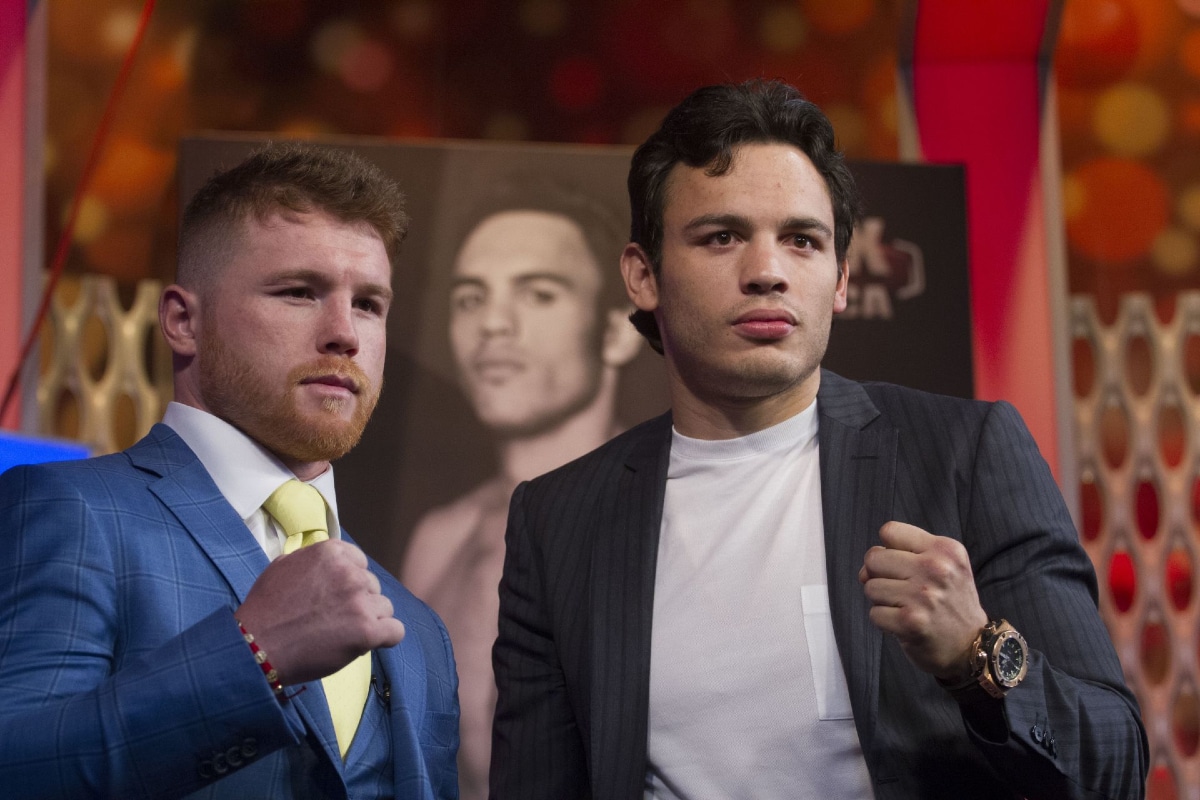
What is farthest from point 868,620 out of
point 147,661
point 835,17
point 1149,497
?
point 835,17

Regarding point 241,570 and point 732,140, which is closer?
point 241,570

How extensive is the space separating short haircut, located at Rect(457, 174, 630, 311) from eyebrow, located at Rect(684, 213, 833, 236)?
1064mm

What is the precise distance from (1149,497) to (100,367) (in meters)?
2.94

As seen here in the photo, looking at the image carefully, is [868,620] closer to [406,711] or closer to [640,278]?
[406,711]

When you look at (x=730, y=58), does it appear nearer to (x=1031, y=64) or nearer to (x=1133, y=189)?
(x=1031, y=64)

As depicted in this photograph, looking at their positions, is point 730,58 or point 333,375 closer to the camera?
point 333,375

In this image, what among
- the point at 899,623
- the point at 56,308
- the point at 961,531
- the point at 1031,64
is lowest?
the point at 899,623

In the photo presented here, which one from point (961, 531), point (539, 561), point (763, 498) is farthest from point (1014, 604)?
point (539, 561)

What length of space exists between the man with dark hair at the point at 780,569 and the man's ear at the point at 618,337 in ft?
2.66

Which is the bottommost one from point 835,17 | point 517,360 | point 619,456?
point 619,456

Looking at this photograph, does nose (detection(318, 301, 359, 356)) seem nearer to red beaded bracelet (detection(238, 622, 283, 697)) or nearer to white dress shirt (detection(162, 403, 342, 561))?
white dress shirt (detection(162, 403, 342, 561))

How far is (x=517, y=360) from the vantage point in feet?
10.5

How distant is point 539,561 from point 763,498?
41 cm

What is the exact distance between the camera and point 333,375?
74.1 inches
